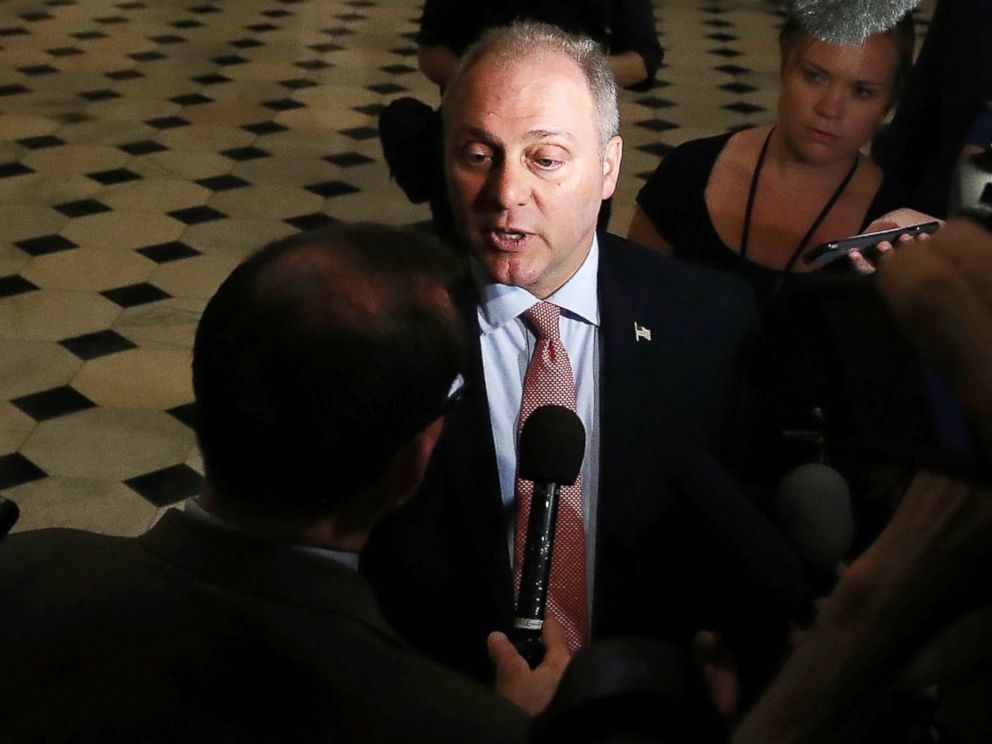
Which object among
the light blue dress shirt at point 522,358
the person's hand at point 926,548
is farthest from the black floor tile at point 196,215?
the person's hand at point 926,548

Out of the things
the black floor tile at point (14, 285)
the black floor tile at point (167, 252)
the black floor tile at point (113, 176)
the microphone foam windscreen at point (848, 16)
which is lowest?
the black floor tile at point (113, 176)

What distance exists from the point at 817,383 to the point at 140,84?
831cm

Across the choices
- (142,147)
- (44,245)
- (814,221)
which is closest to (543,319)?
(814,221)

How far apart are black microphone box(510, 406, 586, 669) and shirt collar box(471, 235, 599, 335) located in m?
0.35

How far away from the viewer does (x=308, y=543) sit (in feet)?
3.87

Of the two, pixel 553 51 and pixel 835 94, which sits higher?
pixel 553 51

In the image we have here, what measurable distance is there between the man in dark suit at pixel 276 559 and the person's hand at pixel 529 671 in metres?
0.19

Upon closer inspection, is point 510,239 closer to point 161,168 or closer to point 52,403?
point 52,403

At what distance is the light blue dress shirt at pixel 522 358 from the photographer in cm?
173

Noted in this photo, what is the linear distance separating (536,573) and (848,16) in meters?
1.28

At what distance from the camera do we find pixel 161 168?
6.74 metres

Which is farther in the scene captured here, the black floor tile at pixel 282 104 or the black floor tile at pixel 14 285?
the black floor tile at pixel 282 104

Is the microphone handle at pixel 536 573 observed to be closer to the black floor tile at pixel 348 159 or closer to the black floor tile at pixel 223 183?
the black floor tile at pixel 223 183

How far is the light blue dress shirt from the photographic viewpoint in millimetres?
1726
